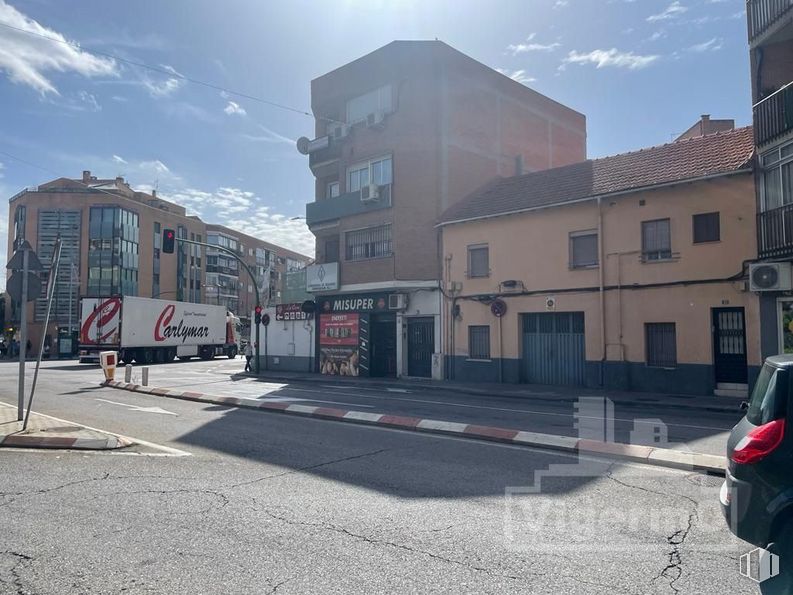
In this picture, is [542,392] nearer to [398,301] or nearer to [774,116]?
[398,301]

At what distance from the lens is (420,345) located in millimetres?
24453

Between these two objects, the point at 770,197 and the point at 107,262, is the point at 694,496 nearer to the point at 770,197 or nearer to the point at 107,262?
the point at 770,197

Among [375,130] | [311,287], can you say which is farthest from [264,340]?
[375,130]

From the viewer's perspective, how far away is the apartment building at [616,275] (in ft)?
53.7

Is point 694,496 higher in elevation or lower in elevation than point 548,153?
lower

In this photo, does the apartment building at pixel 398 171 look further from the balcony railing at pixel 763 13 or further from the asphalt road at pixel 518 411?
the balcony railing at pixel 763 13

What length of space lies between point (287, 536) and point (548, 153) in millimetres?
27950

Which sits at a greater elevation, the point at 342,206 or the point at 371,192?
the point at 371,192

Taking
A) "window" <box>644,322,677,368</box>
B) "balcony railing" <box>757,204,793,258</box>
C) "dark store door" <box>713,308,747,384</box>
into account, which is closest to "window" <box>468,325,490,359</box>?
"window" <box>644,322,677,368</box>

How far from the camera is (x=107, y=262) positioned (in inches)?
2395

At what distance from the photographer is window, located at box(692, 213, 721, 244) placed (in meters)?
16.6

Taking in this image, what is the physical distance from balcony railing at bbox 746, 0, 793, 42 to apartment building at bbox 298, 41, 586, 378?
11.3 metres

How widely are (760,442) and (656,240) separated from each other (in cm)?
1513

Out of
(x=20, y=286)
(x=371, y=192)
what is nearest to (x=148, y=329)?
(x=371, y=192)
